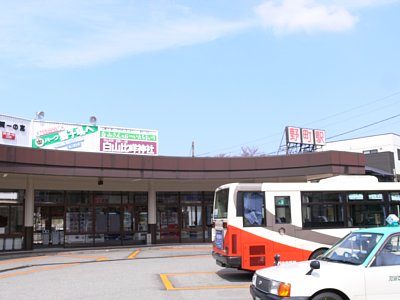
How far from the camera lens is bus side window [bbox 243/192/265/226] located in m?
11.4

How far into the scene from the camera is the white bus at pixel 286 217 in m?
11.3

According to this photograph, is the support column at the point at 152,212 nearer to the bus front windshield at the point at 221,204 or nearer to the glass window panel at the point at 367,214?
the bus front windshield at the point at 221,204

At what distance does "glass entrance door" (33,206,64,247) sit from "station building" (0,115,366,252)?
51mm

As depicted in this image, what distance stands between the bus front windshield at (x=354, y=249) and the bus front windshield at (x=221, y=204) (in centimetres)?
452

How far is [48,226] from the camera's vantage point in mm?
22781

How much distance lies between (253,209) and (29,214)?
14.1 m

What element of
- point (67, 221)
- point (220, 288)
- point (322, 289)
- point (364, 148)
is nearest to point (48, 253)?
point (67, 221)

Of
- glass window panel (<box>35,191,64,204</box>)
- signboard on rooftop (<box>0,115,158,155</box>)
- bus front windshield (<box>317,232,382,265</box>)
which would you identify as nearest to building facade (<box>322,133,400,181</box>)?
signboard on rooftop (<box>0,115,158,155</box>)

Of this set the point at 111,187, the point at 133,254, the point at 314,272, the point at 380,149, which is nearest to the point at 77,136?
the point at 111,187

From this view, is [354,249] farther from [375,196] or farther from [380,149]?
[380,149]

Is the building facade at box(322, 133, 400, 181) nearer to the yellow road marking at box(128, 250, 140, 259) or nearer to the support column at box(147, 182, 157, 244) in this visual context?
the support column at box(147, 182, 157, 244)

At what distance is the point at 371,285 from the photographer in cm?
624

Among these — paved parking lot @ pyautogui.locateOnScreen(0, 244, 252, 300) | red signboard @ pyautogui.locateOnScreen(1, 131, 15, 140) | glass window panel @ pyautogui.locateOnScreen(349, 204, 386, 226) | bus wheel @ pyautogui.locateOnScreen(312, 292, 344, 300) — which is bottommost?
paved parking lot @ pyautogui.locateOnScreen(0, 244, 252, 300)

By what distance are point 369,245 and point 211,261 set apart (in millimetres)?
9864
